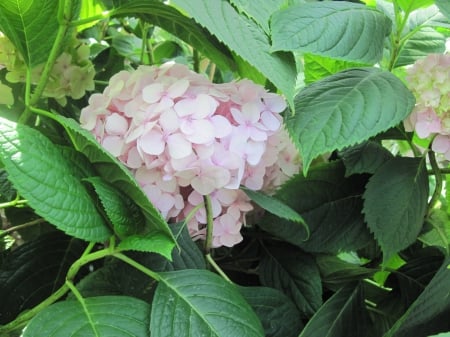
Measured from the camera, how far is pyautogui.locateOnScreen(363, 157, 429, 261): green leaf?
54 centimetres

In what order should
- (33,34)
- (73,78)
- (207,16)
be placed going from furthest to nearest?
1. (73,78)
2. (33,34)
3. (207,16)

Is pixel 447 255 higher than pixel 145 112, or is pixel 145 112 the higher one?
pixel 145 112

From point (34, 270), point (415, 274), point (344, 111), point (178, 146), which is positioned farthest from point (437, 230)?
point (34, 270)

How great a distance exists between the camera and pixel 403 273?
1.94 feet

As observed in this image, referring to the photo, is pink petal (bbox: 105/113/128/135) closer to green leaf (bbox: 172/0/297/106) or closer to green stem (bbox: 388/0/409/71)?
green leaf (bbox: 172/0/297/106)

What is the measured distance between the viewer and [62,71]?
0.65m

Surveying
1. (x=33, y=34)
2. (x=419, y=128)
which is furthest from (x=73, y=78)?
Result: (x=419, y=128)

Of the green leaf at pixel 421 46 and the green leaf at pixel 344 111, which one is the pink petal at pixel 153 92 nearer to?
the green leaf at pixel 344 111

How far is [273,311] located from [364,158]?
0.55 ft

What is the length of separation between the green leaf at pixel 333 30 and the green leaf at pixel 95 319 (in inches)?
8.6

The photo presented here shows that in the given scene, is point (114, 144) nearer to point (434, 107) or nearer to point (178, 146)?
point (178, 146)

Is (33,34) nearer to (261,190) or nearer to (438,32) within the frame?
(261,190)

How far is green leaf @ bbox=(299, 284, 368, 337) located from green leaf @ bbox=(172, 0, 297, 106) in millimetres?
201

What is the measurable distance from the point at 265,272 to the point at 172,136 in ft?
0.60
